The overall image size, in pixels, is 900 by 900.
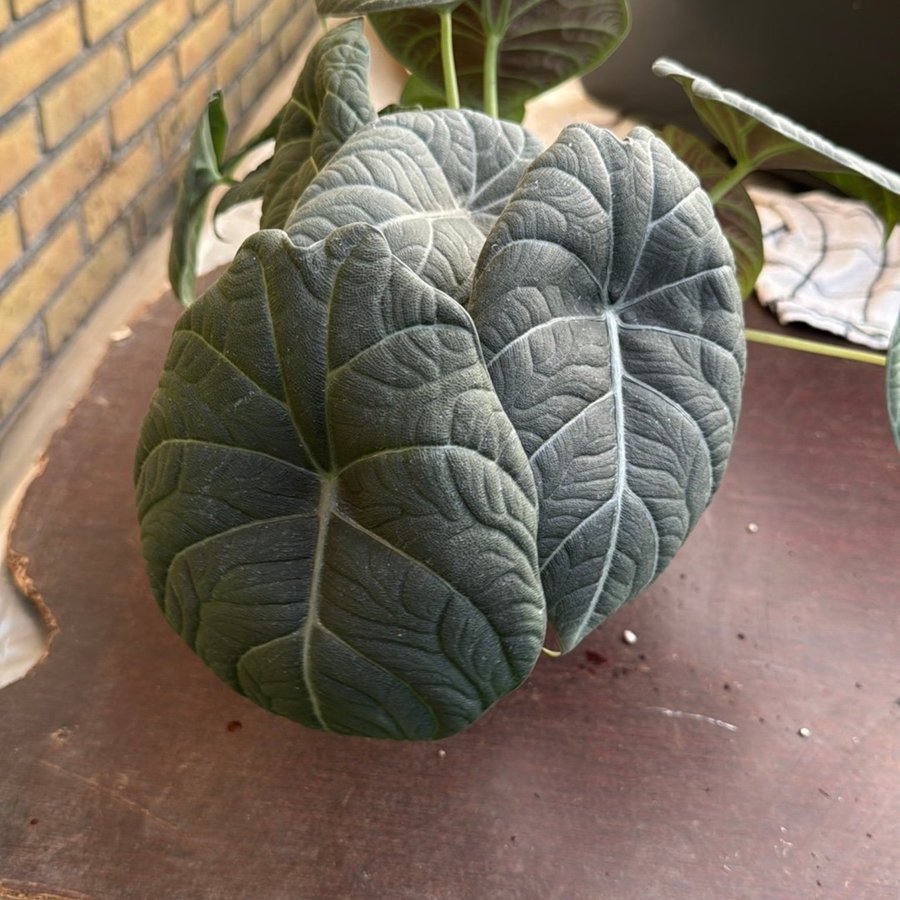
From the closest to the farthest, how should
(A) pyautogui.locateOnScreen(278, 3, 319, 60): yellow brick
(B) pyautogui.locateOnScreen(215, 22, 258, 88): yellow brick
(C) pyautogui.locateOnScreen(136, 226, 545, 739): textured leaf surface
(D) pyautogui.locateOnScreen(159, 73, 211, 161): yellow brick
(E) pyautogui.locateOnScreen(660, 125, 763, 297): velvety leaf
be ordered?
(C) pyautogui.locateOnScreen(136, 226, 545, 739): textured leaf surface, (E) pyautogui.locateOnScreen(660, 125, 763, 297): velvety leaf, (D) pyautogui.locateOnScreen(159, 73, 211, 161): yellow brick, (B) pyautogui.locateOnScreen(215, 22, 258, 88): yellow brick, (A) pyautogui.locateOnScreen(278, 3, 319, 60): yellow brick

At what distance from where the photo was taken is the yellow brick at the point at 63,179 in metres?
1.32

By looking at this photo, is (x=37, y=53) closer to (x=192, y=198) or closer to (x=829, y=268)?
(x=192, y=198)

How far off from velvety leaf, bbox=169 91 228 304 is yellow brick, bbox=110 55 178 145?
641 millimetres

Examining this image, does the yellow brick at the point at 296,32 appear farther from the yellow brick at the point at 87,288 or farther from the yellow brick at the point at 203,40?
the yellow brick at the point at 87,288

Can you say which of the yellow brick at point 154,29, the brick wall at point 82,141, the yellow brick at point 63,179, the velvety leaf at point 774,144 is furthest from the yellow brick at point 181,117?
the velvety leaf at point 774,144

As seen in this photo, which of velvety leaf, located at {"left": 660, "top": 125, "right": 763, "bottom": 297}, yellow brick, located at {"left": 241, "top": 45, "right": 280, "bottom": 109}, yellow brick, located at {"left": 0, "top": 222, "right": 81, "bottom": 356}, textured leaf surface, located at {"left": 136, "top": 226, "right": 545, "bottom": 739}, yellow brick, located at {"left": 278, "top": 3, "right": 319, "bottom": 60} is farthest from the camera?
yellow brick, located at {"left": 278, "top": 3, "right": 319, "bottom": 60}

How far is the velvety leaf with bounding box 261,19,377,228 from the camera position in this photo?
0.76 metres

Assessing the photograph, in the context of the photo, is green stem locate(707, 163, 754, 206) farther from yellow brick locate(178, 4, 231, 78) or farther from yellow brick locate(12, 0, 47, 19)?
yellow brick locate(178, 4, 231, 78)

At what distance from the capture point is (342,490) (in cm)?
57

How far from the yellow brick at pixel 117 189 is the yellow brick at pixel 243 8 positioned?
46cm

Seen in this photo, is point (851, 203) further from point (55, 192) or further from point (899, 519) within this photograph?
point (55, 192)

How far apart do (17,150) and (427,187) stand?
2.63 feet

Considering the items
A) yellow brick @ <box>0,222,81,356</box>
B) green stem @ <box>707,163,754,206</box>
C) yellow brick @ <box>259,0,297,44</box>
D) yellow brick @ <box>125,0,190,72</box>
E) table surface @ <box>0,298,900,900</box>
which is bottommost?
table surface @ <box>0,298,900,900</box>

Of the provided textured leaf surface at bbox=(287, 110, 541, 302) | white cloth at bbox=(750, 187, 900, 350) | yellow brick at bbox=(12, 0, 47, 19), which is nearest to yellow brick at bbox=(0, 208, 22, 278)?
yellow brick at bbox=(12, 0, 47, 19)
